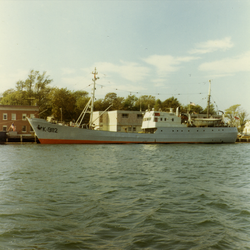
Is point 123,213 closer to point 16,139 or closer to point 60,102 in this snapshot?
point 16,139

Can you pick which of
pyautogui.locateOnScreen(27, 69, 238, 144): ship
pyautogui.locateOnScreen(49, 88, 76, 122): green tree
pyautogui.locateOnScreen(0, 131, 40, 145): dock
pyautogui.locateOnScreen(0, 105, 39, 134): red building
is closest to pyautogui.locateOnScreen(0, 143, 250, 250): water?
pyautogui.locateOnScreen(27, 69, 238, 144): ship

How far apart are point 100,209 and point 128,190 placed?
246 centimetres

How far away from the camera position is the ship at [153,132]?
126ft

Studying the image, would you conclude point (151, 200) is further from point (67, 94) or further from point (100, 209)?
point (67, 94)

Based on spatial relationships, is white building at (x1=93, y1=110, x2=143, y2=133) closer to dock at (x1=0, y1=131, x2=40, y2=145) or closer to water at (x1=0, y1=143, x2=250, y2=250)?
dock at (x1=0, y1=131, x2=40, y2=145)

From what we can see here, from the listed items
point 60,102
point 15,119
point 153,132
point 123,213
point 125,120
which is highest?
point 60,102

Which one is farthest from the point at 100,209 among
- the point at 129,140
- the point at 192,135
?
the point at 192,135

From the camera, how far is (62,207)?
7297 mm

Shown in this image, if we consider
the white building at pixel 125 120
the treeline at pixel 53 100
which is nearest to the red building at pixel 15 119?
the treeline at pixel 53 100

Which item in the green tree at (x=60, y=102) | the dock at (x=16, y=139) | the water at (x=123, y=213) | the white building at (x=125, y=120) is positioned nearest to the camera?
the water at (x=123, y=213)

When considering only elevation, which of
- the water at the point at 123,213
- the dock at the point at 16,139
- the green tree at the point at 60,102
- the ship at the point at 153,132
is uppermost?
the green tree at the point at 60,102

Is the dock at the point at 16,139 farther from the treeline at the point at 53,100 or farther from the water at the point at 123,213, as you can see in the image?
the water at the point at 123,213

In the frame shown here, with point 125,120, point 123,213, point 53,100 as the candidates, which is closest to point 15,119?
point 53,100

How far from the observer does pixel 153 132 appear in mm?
42375
